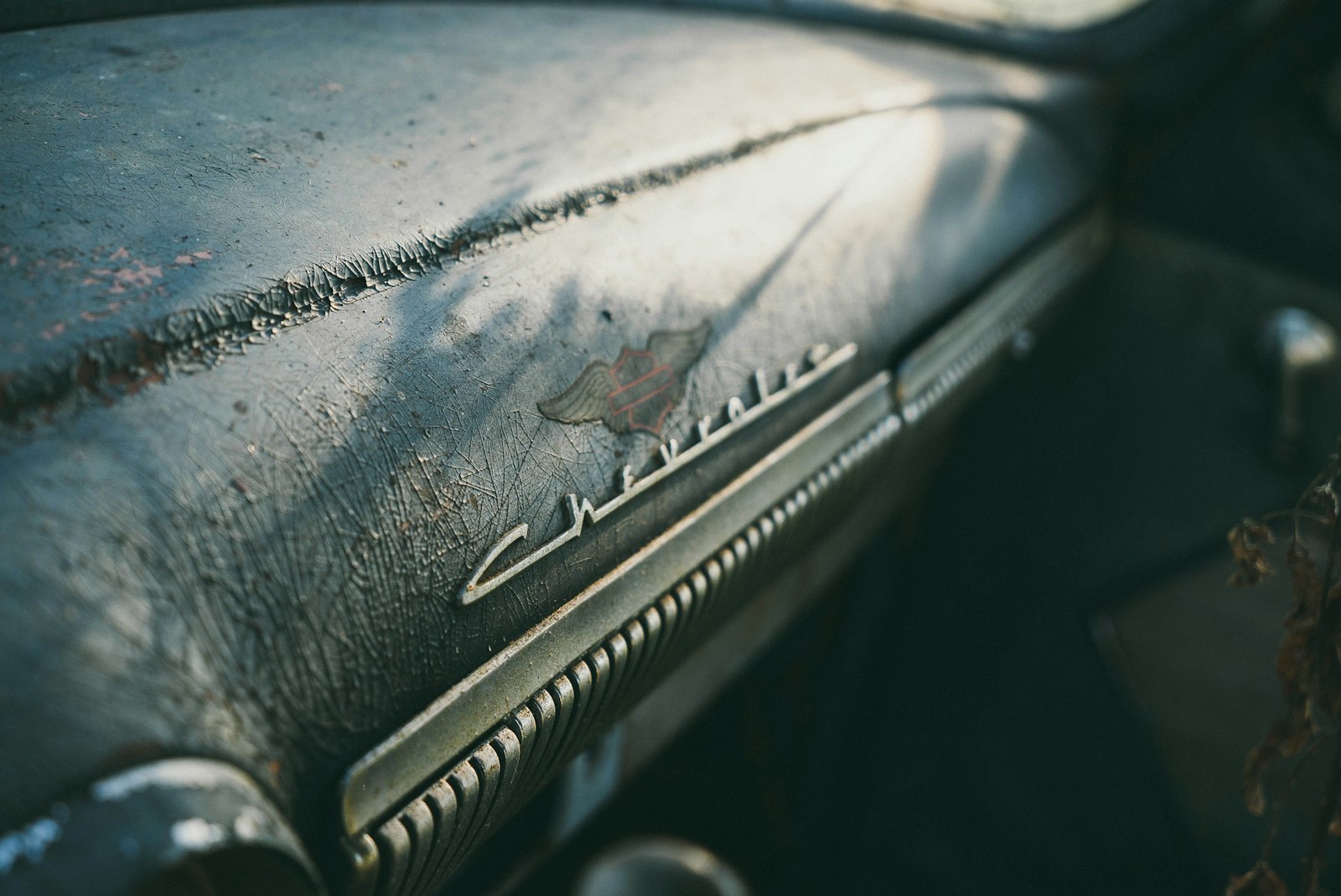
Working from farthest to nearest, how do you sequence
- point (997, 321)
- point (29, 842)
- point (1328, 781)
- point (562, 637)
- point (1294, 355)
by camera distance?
point (1294, 355), point (997, 321), point (1328, 781), point (562, 637), point (29, 842)

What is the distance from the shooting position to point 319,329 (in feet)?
2.06

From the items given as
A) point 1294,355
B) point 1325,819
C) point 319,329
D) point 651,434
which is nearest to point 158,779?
point 319,329

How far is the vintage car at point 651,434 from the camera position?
1.72 ft

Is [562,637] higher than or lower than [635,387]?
lower

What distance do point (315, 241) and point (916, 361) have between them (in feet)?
2.57

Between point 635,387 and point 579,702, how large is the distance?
26 cm

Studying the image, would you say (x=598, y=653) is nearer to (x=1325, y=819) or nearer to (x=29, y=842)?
(x=29, y=842)

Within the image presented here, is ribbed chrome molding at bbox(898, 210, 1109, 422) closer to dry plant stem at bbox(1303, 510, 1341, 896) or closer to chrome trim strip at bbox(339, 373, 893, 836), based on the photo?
chrome trim strip at bbox(339, 373, 893, 836)

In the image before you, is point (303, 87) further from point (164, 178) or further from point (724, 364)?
point (724, 364)

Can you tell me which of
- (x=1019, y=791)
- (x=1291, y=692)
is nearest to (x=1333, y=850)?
(x=1019, y=791)

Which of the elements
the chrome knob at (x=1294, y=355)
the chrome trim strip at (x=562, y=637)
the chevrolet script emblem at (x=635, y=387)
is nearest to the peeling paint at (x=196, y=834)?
the chrome trim strip at (x=562, y=637)

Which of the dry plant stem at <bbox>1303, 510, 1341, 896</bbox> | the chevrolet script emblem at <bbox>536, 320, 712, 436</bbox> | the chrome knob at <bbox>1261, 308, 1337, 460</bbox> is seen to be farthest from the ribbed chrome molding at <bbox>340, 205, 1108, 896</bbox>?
the chrome knob at <bbox>1261, 308, 1337, 460</bbox>

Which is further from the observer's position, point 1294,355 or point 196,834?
point 1294,355

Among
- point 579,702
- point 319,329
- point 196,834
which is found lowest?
point 579,702
